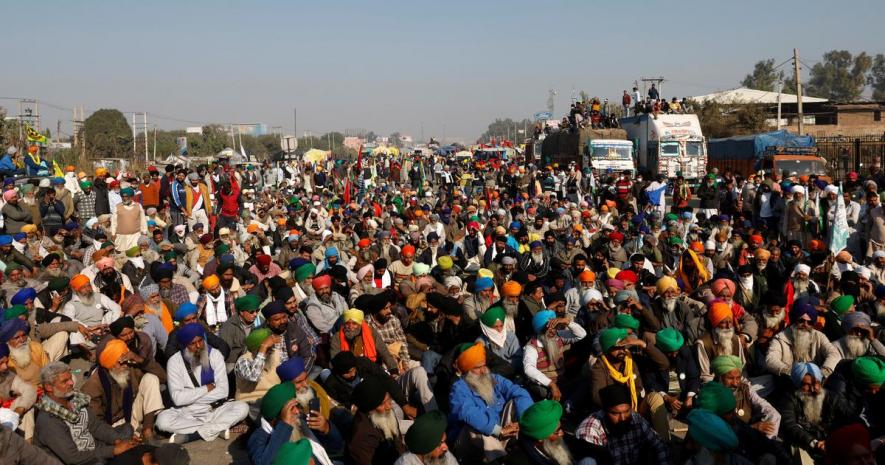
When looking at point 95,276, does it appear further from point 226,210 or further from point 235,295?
point 226,210

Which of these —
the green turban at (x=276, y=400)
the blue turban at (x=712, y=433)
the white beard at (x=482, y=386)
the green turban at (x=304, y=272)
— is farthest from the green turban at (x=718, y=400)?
the green turban at (x=304, y=272)

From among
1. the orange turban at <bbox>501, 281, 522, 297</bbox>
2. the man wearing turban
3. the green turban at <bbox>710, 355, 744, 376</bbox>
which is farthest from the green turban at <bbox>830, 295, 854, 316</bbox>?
the man wearing turban

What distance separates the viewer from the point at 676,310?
7.68m

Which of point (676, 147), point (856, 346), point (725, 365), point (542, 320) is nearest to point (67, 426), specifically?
point (542, 320)

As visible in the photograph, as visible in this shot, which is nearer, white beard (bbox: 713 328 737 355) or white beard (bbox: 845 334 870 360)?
white beard (bbox: 845 334 870 360)

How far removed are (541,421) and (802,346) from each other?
2.90 m

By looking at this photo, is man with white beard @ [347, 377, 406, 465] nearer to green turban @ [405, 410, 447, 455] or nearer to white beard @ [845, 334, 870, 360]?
green turban @ [405, 410, 447, 455]

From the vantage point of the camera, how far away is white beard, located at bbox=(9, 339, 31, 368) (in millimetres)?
6934

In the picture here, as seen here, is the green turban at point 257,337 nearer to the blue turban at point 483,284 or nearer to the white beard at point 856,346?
the blue turban at point 483,284

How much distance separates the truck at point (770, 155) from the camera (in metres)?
23.9

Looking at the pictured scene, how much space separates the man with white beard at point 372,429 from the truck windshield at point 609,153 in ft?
82.0

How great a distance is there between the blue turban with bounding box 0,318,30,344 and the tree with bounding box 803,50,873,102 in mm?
121265

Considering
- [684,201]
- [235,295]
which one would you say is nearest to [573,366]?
[235,295]

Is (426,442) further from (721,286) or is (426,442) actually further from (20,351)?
(721,286)
